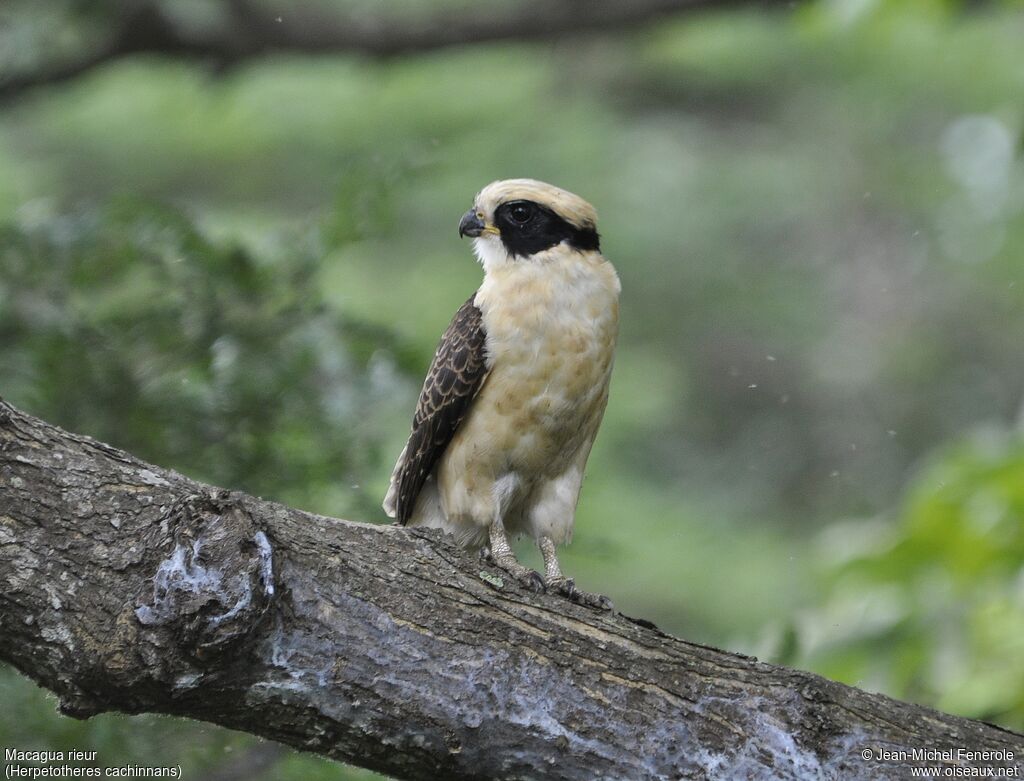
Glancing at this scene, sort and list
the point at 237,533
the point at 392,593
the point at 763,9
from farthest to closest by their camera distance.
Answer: the point at 763,9 → the point at 392,593 → the point at 237,533

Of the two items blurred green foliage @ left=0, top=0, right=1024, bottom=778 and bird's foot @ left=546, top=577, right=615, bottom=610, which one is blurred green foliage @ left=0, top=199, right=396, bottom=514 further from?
bird's foot @ left=546, top=577, right=615, bottom=610

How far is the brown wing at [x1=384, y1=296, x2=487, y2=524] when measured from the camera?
181 inches

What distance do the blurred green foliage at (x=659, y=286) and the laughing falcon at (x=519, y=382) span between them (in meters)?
0.77

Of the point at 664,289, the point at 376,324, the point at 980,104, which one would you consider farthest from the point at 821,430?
the point at 376,324

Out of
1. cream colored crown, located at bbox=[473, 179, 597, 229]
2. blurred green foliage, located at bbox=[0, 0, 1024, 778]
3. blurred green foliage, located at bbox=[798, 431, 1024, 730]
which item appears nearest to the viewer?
blurred green foliage, located at bbox=[798, 431, 1024, 730]

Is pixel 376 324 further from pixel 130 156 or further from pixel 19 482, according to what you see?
pixel 130 156

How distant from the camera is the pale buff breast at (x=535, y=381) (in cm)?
452

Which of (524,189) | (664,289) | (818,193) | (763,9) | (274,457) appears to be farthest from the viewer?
(818,193)

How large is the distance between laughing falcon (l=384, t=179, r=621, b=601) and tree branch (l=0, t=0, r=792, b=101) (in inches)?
127

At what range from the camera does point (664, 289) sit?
1410 cm

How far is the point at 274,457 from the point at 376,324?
2.54 ft

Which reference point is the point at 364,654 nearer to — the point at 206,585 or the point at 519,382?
the point at 206,585

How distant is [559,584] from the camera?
4.24 m

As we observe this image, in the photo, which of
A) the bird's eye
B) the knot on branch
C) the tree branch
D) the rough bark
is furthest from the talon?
the tree branch
